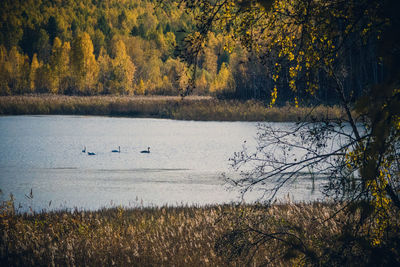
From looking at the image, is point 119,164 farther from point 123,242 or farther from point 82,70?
point 82,70

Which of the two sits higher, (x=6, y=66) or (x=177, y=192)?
(x=6, y=66)

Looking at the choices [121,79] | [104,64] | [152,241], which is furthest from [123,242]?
[104,64]

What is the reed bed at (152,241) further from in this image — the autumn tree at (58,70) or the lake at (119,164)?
the autumn tree at (58,70)

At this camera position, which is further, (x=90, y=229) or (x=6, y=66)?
(x=6, y=66)

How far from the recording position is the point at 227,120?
4638cm

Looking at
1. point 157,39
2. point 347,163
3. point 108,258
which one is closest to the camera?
point 347,163

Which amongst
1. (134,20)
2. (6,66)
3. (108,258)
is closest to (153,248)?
(108,258)

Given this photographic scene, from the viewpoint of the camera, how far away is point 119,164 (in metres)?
24.6

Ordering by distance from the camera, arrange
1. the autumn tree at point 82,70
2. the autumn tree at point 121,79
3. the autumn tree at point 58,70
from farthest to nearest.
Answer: the autumn tree at point 82,70 < the autumn tree at point 58,70 < the autumn tree at point 121,79

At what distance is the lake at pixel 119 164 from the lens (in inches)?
643

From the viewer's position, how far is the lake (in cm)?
1633

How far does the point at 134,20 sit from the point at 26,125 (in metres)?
158

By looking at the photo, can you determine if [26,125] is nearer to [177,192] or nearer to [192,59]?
[177,192]

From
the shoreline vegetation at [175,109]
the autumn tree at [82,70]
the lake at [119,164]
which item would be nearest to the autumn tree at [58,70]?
the autumn tree at [82,70]
